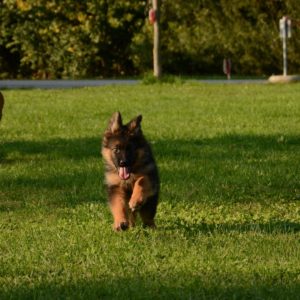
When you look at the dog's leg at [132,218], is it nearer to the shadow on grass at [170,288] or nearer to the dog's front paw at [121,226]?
the dog's front paw at [121,226]

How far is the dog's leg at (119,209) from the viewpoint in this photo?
27.0 feet

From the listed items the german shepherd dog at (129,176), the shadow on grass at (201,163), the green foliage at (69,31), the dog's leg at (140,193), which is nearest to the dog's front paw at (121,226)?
the german shepherd dog at (129,176)

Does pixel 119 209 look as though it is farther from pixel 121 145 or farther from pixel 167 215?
pixel 167 215

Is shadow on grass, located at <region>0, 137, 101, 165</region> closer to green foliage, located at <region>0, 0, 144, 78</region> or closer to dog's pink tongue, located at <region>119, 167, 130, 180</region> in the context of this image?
dog's pink tongue, located at <region>119, 167, 130, 180</region>

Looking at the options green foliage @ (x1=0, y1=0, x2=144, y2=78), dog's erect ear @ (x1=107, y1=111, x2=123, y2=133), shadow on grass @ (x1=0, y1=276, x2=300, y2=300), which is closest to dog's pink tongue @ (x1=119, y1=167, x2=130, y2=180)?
dog's erect ear @ (x1=107, y1=111, x2=123, y2=133)

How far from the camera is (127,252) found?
7570mm

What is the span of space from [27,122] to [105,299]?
1449 cm

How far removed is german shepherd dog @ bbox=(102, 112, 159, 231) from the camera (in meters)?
8.21

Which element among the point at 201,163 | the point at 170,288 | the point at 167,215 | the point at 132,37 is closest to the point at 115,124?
the point at 167,215

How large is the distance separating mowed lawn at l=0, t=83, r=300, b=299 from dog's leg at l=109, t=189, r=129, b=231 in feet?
0.27

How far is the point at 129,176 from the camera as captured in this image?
27.1ft

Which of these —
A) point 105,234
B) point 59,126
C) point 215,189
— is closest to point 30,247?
point 105,234

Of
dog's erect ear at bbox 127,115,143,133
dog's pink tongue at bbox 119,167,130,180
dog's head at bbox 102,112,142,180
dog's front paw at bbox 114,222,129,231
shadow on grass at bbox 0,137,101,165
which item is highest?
dog's erect ear at bbox 127,115,143,133

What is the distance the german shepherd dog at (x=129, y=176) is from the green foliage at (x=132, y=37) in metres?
35.2
